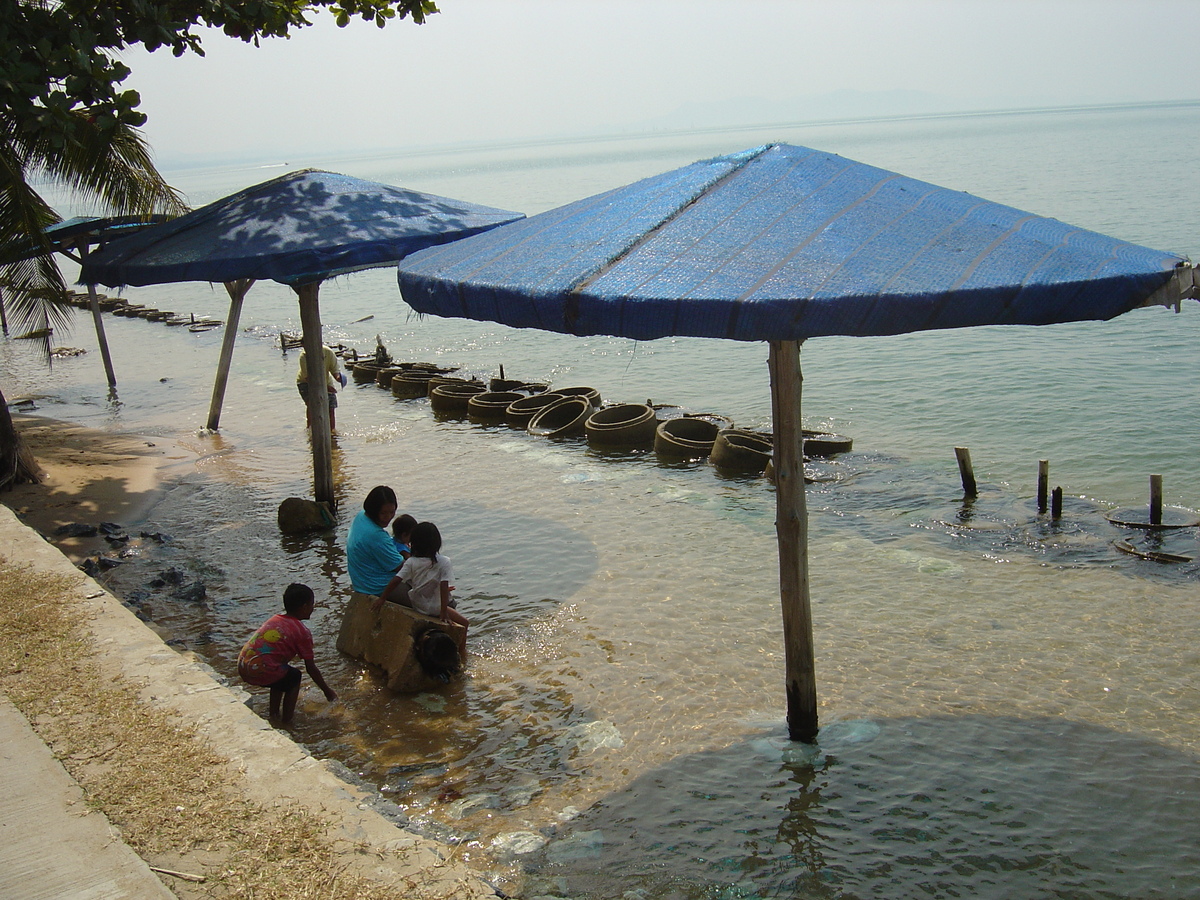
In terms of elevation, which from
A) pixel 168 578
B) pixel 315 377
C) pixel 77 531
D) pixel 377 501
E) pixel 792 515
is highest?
pixel 315 377

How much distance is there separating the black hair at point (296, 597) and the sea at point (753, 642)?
89cm

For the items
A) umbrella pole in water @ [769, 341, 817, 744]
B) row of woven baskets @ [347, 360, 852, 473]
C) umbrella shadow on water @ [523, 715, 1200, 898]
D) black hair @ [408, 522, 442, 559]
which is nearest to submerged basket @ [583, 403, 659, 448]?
row of woven baskets @ [347, 360, 852, 473]

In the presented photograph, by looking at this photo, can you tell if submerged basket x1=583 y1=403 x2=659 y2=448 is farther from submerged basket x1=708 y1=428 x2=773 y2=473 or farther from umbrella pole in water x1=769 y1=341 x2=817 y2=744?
umbrella pole in water x1=769 y1=341 x2=817 y2=744

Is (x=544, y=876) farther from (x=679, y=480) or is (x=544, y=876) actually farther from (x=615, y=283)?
(x=679, y=480)

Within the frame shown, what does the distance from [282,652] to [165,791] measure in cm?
201

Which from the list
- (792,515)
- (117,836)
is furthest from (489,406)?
(117,836)

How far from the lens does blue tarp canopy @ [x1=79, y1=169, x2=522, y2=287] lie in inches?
344

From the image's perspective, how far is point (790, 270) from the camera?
14.6 ft

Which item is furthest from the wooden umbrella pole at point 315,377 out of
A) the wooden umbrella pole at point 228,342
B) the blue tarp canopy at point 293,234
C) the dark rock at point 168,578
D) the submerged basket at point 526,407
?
the submerged basket at point 526,407

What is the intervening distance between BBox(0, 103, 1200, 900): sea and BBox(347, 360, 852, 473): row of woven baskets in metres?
0.32

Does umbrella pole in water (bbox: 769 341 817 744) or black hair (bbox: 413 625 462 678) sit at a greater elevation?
umbrella pole in water (bbox: 769 341 817 744)

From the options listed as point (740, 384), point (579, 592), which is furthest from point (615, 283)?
point (740, 384)

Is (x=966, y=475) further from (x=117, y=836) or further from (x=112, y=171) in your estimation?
(x=112, y=171)

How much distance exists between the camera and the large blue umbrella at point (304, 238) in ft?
28.7
